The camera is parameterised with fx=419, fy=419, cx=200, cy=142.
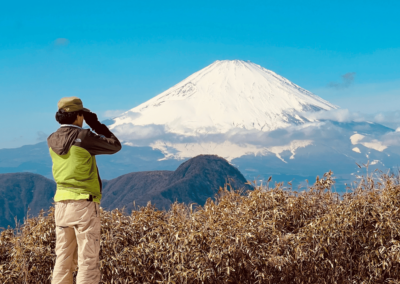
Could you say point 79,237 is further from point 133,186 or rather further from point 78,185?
point 133,186

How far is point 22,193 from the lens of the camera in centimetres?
13838

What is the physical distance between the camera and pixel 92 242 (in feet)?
12.7

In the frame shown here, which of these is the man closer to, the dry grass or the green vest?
the green vest

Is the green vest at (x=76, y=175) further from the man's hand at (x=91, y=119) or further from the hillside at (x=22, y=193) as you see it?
the hillside at (x=22, y=193)

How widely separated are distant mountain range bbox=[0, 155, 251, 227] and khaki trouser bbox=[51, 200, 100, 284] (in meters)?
103

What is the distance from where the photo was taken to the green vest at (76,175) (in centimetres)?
380

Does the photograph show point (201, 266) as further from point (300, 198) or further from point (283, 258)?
point (300, 198)

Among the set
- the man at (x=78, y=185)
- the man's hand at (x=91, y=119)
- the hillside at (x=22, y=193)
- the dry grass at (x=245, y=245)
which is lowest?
the hillside at (x=22, y=193)

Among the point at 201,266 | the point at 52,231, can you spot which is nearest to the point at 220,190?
the point at 201,266

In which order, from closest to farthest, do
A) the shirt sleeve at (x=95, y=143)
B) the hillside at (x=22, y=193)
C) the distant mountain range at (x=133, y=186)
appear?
the shirt sleeve at (x=95, y=143)
the distant mountain range at (x=133, y=186)
the hillside at (x=22, y=193)

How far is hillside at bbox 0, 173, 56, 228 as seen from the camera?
13188 cm

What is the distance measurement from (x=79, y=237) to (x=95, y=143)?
881mm

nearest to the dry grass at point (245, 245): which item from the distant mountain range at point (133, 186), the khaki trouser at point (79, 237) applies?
the khaki trouser at point (79, 237)

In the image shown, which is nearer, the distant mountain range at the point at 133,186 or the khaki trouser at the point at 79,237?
the khaki trouser at the point at 79,237
